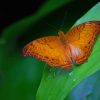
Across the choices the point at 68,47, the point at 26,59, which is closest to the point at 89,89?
the point at 68,47

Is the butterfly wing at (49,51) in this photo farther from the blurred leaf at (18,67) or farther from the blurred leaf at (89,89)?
the blurred leaf at (18,67)

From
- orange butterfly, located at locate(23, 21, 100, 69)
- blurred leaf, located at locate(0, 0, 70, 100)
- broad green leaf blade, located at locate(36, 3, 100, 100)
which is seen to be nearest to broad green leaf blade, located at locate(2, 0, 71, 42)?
blurred leaf, located at locate(0, 0, 70, 100)

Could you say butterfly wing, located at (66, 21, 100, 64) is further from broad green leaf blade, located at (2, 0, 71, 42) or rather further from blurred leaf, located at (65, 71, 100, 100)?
broad green leaf blade, located at (2, 0, 71, 42)

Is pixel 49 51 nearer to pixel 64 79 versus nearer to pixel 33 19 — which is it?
pixel 64 79

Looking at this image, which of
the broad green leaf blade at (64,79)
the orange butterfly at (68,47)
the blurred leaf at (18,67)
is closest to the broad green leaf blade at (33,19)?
the blurred leaf at (18,67)

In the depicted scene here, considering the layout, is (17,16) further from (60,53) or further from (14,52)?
(60,53)

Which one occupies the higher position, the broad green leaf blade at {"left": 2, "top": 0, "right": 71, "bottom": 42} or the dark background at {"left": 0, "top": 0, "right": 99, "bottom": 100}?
the broad green leaf blade at {"left": 2, "top": 0, "right": 71, "bottom": 42}

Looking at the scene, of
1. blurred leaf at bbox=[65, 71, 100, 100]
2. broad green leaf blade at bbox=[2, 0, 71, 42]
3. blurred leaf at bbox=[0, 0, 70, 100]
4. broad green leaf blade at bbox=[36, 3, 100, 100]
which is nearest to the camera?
broad green leaf blade at bbox=[36, 3, 100, 100]
